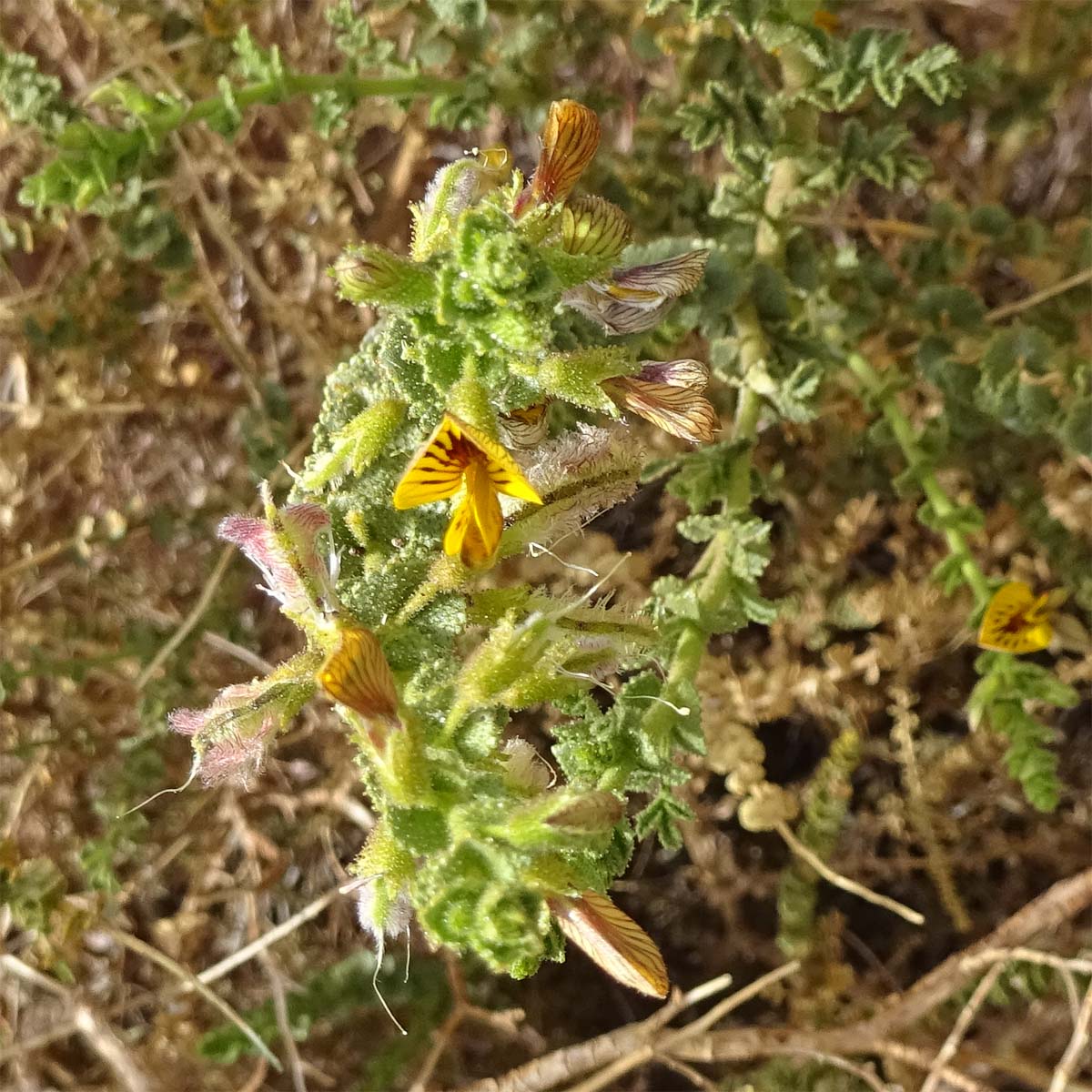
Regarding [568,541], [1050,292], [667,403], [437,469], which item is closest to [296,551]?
[437,469]

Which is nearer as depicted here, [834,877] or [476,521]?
[476,521]

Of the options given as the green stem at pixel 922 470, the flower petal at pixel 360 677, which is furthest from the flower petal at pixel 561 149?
the green stem at pixel 922 470

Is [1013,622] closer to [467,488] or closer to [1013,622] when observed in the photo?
[1013,622]

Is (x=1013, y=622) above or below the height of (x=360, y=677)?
below

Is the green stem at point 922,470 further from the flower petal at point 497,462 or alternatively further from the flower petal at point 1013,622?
the flower petal at point 497,462

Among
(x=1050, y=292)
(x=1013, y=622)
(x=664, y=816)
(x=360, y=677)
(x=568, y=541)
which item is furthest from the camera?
(x=568, y=541)

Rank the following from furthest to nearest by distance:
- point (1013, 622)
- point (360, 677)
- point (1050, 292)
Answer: point (1050, 292) → point (1013, 622) → point (360, 677)

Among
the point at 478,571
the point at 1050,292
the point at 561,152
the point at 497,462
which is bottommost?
the point at 1050,292
